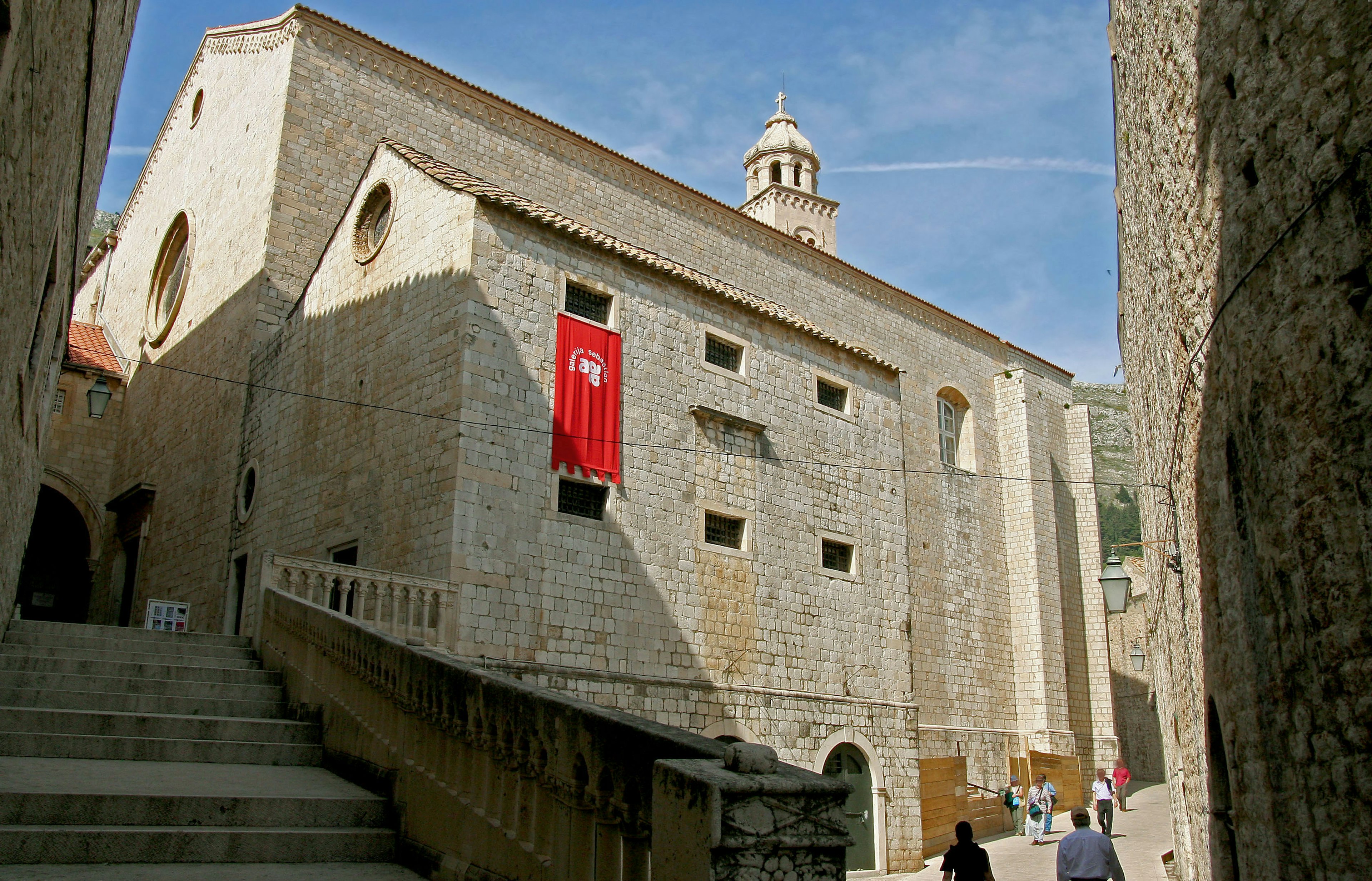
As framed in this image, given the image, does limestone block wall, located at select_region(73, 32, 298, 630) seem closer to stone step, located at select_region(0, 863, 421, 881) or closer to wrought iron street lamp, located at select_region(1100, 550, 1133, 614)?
stone step, located at select_region(0, 863, 421, 881)

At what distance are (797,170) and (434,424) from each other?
2547cm

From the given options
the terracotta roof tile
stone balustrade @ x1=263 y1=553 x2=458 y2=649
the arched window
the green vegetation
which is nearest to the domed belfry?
the arched window

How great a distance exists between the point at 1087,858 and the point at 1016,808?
48.0 feet

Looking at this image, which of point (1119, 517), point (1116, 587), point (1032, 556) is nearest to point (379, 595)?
point (1116, 587)

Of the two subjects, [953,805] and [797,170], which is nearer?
[953,805]

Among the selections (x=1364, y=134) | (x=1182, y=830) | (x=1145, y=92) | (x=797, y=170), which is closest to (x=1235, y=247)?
(x=1364, y=134)

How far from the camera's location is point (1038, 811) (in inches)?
745

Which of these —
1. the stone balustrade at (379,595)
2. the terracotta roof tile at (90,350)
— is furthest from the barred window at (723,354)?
the terracotta roof tile at (90,350)

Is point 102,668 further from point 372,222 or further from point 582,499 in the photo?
point 372,222

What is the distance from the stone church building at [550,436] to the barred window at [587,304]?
0.05 metres

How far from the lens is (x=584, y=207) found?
20.7 meters

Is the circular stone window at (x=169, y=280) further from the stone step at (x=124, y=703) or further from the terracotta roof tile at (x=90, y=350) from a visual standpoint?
the stone step at (x=124, y=703)

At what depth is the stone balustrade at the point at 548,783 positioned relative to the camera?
323 centimetres

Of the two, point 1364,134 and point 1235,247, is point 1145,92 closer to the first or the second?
point 1235,247
